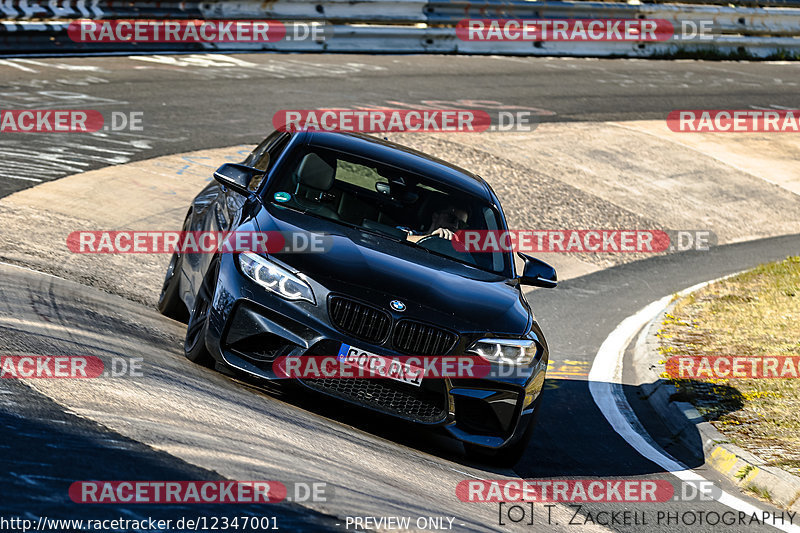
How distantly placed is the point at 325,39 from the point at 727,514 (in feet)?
55.7

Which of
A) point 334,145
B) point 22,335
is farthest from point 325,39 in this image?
point 22,335

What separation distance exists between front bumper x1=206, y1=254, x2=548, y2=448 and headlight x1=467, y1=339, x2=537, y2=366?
0.07m

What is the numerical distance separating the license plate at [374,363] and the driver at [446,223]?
4.63 ft

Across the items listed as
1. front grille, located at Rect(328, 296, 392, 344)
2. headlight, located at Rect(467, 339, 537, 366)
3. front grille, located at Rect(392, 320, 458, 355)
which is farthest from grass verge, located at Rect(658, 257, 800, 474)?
front grille, located at Rect(328, 296, 392, 344)

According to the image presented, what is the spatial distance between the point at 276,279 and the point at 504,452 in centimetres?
173

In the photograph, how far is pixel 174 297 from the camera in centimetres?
780

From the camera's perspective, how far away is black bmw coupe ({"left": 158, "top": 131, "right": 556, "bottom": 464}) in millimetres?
5891

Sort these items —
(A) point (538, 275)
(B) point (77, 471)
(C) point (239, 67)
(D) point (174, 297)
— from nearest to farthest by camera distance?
1. (B) point (77, 471)
2. (A) point (538, 275)
3. (D) point (174, 297)
4. (C) point (239, 67)

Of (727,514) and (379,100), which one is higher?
(379,100)

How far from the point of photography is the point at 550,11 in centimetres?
2520

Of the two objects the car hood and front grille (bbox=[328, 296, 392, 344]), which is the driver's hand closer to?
the car hood

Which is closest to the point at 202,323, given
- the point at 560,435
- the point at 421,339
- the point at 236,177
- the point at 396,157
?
the point at 236,177

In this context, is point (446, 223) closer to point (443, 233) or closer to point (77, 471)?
point (443, 233)

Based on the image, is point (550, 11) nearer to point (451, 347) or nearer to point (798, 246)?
point (798, 246)
